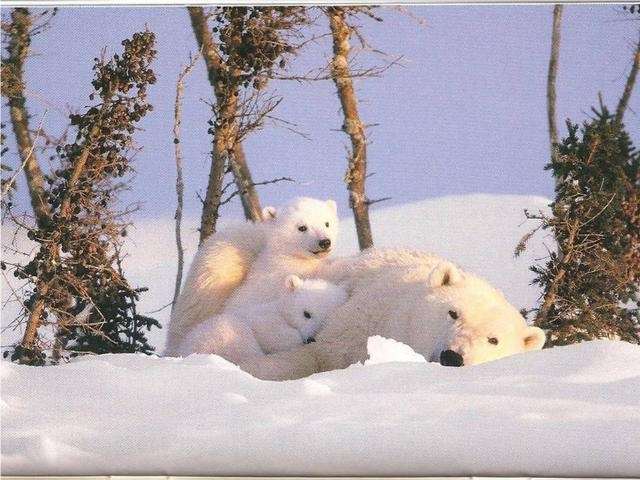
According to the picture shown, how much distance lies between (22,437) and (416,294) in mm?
1545

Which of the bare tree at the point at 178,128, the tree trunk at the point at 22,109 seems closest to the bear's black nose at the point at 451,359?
the bare tree at the point at 178,128

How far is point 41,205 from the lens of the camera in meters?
4.90

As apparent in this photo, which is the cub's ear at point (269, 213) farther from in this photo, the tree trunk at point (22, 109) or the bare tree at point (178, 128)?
the tree trunk at point (22, 109)

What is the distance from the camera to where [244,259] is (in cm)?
527

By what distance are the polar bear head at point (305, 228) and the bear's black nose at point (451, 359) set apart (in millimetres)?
701

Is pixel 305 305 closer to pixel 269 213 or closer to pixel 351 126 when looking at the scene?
pixel 269 213

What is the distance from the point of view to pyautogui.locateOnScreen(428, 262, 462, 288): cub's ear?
489 cm

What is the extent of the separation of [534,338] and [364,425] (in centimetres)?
70

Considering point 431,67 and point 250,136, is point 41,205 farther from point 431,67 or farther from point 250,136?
point 431,67

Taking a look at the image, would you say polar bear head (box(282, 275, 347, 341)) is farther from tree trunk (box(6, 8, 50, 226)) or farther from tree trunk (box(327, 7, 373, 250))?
tree trunk (box(6, 8, 50, 226))

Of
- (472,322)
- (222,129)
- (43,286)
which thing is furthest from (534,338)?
(43,286)

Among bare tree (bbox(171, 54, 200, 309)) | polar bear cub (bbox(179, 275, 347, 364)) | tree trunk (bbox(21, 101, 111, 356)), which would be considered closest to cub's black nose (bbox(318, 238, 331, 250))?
polar bear cub (bbox(179, 275, 347, 364))

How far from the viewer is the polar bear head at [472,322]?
4676mm

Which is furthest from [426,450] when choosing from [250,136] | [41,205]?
[41,205]
